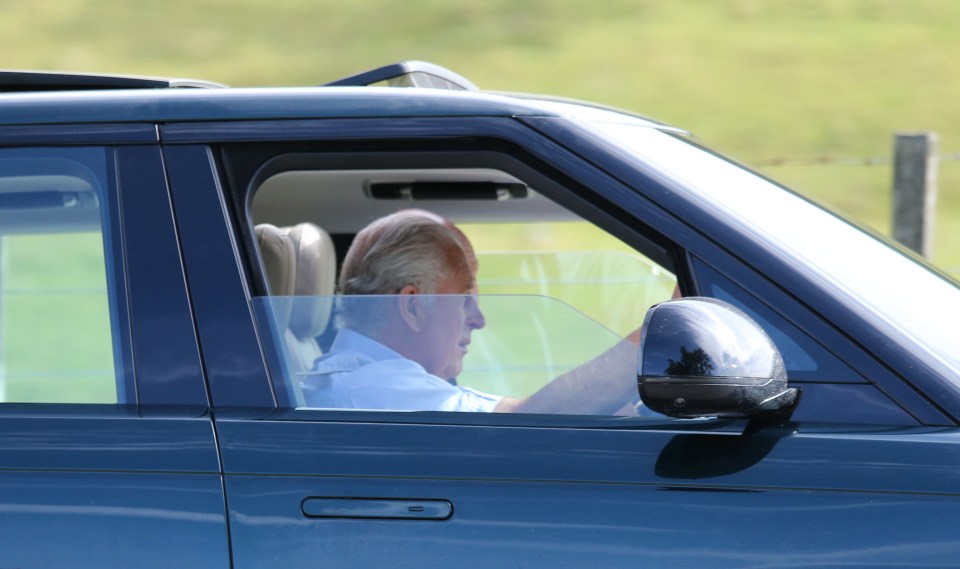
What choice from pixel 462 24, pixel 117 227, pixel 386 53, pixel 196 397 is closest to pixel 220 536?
pixel 196 397

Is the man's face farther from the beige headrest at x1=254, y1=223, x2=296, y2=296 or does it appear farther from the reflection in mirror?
the beige headrest at x1=254, y1=223, x2=296, y2=296

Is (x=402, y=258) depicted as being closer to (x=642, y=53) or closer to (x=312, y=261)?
(x=312, y=261)

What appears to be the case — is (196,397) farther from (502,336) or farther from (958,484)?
(958,484)

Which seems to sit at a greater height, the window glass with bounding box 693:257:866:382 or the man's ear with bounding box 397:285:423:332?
the man's ear with bounding box 397:285:423:332

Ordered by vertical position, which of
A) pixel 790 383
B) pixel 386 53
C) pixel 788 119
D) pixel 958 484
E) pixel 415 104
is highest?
pixel 386 53

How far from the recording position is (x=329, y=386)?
1.99 m

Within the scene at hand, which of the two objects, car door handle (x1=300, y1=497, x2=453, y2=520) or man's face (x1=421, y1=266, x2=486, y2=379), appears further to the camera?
man's face (x1=421, y1=266, x2=486, y2=379)

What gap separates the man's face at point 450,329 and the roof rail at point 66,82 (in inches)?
28.4

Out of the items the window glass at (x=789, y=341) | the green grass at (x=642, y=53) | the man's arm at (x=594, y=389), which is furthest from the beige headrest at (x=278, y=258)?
the green grass at (x=642, y=53)

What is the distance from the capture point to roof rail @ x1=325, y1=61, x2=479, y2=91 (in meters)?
2.29

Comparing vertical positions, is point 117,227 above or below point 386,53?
below

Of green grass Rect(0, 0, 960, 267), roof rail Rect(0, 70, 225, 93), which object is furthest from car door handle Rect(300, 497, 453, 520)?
green grass Rect(0, 0, 960, 267)

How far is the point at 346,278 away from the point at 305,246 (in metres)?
0.15

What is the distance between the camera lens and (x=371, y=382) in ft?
6.64
